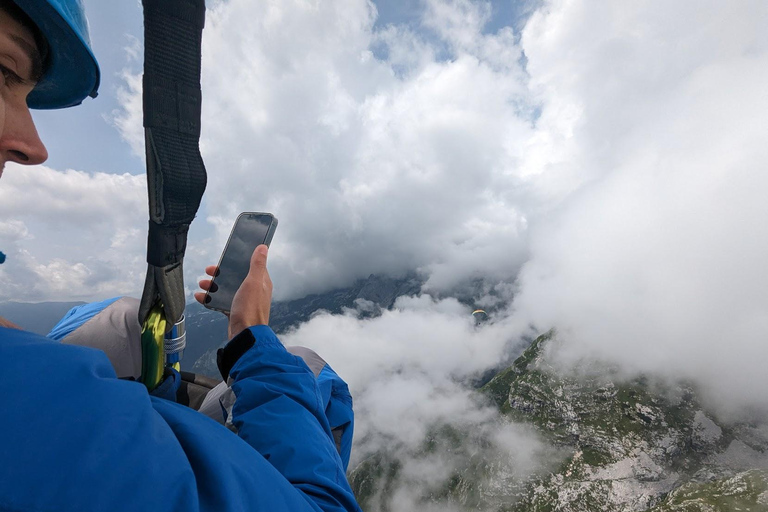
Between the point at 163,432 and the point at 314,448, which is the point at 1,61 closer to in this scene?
the point at 163,432

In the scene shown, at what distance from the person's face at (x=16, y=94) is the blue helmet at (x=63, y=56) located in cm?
18

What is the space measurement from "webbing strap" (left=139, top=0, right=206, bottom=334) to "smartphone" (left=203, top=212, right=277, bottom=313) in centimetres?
120

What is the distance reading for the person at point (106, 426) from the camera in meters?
1.26

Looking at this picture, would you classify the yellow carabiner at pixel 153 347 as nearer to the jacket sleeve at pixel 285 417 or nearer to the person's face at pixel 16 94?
the jacket sleeve at pixel 285 417

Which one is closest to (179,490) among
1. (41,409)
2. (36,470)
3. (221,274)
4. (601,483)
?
(36,470)

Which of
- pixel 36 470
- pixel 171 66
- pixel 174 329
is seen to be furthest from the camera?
pixel 174 329

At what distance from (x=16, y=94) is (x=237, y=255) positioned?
120 inches

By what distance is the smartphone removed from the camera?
4785 millimetres

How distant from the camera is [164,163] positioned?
319 cm

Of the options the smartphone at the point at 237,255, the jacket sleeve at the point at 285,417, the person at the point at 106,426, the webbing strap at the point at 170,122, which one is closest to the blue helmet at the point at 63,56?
the person at the point at 106,426

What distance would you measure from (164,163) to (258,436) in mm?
2555

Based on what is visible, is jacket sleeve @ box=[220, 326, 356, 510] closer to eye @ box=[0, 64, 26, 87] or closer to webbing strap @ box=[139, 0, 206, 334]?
webbing strap @ box=[139, 0, 206, 334]

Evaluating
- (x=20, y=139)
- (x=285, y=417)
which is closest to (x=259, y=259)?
(x=285, y=417)

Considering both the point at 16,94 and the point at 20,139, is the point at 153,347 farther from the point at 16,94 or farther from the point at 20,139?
the point at 16,94
